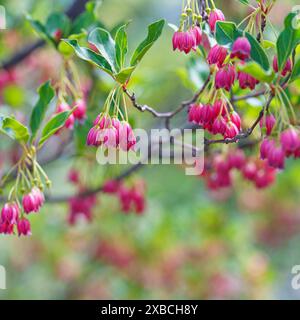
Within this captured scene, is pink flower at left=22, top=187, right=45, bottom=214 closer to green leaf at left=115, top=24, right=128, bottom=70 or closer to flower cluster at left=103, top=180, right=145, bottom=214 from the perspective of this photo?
green leaf at left=115, top=24, right=128, bottom=70

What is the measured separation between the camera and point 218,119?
5.87ft

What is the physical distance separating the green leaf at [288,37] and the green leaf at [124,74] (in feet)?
1.35

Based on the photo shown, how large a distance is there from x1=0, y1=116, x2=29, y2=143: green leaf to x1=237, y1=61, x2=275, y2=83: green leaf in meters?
0.75

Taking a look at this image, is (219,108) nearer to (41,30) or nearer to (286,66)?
(286,66)

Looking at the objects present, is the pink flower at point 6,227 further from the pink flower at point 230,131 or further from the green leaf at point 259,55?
Answer: the green leaf at point 259,55

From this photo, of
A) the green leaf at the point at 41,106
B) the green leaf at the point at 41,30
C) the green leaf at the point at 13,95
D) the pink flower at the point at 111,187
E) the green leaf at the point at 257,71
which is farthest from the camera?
the green leaf at the point at 13,95

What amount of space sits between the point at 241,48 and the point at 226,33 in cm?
12

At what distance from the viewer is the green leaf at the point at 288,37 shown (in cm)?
165

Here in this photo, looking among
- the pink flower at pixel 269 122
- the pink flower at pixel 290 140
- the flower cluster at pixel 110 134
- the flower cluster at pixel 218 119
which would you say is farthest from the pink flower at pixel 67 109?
the pink flower at pixel 290 140

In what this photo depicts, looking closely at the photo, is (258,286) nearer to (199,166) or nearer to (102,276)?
(102,276)

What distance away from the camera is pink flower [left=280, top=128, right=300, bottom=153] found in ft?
5.07

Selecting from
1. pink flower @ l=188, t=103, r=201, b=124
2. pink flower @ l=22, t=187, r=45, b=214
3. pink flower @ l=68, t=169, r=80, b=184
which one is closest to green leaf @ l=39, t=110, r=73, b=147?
pink flower @ l=22, t=187, r=45, b=214
